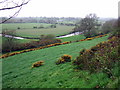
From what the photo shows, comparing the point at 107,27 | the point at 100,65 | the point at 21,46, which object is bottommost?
the point at 21,46

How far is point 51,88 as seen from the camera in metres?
6.48

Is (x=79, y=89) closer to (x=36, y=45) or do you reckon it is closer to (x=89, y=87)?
(x=89, y=87)

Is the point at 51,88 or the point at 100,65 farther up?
the point at 100,65

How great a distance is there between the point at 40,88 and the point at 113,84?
3889 mm

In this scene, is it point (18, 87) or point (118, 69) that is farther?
point (18, 87)

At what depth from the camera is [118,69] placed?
5973mm

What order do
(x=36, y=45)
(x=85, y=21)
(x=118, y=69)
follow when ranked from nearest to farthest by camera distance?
(x=118, y=69) → (x=36, y=45) → (x=85, y=21)

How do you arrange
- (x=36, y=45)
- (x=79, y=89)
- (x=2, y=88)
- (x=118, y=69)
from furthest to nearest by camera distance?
1. (x=36, y=45)
2. (x=2, y=88)
3. (x=118, y=69)
4. (x=79, y=89)

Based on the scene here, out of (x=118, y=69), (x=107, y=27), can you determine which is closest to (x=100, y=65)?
(x=118, y=69)

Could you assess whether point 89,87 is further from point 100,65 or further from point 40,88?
point 40,88

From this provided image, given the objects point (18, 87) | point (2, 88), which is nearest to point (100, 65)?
point (18, 87)

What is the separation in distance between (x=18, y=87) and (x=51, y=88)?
2.80m

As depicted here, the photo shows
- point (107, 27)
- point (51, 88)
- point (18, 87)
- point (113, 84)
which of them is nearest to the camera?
point (113, 84)

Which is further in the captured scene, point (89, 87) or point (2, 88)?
point (2, 88)
